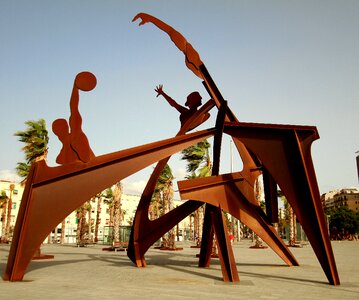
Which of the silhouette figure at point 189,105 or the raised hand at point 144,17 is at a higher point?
the raised hand at point 144,17

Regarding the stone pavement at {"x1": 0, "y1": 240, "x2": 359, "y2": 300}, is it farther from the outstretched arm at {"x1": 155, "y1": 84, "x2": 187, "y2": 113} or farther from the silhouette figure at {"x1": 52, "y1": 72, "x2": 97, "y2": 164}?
the outstretched arm at {"x1": 155, "y1": 84, "x2": 187, "y2": 113}

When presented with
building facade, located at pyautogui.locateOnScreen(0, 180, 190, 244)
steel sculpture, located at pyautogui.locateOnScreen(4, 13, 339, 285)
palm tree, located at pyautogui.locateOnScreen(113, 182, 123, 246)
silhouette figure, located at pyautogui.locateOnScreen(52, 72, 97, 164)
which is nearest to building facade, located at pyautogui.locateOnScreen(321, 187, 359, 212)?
building facade, located at pyautogui.locateOnScreen(0, 180, 190, 244)

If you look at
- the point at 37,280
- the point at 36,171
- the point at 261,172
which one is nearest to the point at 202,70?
the point at 261,172

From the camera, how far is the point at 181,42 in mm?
11422

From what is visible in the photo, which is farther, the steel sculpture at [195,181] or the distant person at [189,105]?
the distant person at [189,105]

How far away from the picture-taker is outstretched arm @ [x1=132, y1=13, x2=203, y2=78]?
11.3 m

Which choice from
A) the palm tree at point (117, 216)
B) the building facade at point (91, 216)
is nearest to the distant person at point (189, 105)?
the palm tree at point (117, 216)

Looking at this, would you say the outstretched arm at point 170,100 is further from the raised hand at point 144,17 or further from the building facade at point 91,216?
the building facade at point 91,216

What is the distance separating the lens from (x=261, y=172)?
12281 millimetres

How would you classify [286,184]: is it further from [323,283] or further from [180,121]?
[180,121]

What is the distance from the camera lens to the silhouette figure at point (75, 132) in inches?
359

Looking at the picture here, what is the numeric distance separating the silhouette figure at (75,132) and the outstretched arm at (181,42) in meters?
3.23

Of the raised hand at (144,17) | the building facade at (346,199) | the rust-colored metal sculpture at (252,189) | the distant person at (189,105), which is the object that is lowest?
the rust-colored metal sculpture at (252,189)

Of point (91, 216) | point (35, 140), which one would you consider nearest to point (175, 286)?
point (35, 140)
